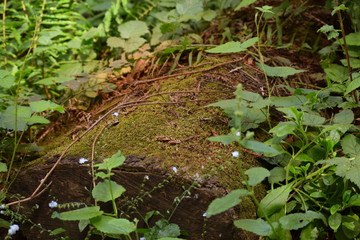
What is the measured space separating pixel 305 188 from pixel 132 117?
3.27 feet

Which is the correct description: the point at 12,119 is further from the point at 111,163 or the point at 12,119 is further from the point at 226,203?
the point at 226,203

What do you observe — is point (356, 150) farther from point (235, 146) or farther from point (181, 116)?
point (181, 116)

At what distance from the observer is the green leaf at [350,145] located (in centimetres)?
204

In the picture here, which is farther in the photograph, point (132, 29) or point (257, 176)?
point (132, 29)

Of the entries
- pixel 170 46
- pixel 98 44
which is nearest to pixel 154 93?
pixel 170 46

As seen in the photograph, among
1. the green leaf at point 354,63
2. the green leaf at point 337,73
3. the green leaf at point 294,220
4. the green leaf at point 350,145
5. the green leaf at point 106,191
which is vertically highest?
the green leaf at point 354,63

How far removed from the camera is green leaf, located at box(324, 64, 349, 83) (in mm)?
2557

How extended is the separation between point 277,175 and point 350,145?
15.3 inches

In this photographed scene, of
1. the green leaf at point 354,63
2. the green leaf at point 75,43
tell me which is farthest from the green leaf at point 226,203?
the green leaf at point 75,43

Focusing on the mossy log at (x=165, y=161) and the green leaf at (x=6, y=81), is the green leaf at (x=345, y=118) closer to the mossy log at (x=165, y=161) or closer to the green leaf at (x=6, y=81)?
the mossy log at (x=165, y=161)

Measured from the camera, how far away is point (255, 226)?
5.41 feet

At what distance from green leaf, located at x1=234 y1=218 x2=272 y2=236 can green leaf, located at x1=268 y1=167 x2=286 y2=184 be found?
1.29ft

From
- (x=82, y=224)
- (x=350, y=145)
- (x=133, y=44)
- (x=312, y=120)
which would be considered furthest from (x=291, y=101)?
(x=133, y=44)

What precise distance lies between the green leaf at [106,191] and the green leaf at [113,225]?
9 centimetres
